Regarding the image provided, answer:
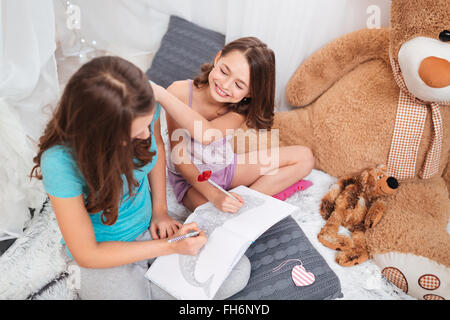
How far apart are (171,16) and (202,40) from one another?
218mm

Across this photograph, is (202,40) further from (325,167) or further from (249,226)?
(249,226)

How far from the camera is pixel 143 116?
66cm

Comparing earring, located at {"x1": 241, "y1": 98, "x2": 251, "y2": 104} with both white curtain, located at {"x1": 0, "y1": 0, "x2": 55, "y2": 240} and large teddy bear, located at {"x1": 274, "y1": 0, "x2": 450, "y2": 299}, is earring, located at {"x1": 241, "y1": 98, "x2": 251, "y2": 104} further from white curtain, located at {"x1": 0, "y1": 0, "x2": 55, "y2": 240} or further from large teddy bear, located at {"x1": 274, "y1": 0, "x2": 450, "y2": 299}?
white curtain, located at {"x1": 0, "y1": 0, "x2": 55, "y2": 240}

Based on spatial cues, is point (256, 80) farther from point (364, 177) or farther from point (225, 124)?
point (364, 177)

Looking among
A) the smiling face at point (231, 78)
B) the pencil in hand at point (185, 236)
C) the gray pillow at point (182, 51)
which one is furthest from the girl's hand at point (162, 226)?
the gray pillow at point (182, 51)

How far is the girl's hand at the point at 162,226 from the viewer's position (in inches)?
36.7

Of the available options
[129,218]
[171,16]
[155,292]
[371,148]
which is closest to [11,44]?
[171,16]

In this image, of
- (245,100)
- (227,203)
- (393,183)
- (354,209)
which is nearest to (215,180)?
(227,203)

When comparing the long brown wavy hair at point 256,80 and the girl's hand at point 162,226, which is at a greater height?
the long brown wavy hair at point 256,80

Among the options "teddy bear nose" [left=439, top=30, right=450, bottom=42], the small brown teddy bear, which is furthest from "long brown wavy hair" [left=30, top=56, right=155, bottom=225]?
"teddy bear nose" [left=439, top=30, right=450, bottom=42]

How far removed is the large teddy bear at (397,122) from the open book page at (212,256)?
1.18 ft

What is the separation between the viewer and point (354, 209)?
1.12m

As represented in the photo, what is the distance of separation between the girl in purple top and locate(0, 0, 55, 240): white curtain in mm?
395

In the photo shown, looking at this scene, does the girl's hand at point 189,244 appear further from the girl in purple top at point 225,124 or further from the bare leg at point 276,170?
the bare leg at point 276,170
